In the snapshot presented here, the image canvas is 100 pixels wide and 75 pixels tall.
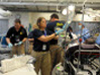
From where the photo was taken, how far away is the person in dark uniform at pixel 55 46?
6.38ft

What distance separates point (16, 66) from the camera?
144 centimetres

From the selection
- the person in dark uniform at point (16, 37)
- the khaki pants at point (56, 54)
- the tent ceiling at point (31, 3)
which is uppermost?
the tent ceiling at point (31, 3)

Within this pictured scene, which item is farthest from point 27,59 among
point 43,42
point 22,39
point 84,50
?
point 84,50

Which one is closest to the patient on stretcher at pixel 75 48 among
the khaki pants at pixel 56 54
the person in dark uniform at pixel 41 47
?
the khaki pants at pixel 56 54

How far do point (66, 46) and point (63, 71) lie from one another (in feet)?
1.42

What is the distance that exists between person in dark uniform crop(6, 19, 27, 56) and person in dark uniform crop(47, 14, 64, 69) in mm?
490

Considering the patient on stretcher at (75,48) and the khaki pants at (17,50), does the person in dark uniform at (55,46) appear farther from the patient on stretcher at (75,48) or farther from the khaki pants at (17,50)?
the khaki pants at (17,50)

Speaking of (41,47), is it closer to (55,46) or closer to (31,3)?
(55,46)

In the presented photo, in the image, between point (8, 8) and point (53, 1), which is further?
point (53, 1)

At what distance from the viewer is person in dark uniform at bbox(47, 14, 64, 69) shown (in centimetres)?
194

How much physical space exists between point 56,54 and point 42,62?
491 mm

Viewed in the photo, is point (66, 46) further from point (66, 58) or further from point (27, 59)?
point (27, 59)

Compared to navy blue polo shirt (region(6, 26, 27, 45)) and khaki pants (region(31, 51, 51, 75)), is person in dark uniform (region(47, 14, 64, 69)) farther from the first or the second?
navy blue polo shirt (region(6, 26, 27, 45))

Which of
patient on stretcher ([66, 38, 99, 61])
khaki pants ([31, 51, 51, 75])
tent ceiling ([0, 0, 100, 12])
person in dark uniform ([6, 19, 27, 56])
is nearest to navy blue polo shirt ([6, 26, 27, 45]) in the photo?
person in dark uniform ([6, 19, 27, 56])
